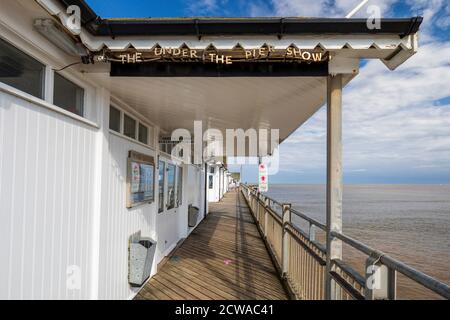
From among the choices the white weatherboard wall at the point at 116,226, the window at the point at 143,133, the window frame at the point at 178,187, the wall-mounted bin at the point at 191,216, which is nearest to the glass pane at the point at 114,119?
the white weatherboard wall at the point at 116,226

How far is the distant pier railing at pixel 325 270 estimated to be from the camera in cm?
174

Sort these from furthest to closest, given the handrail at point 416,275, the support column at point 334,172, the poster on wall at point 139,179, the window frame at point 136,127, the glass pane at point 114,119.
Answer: the poster on wall at point 139,179 < the window frame at point 136,127 < the glass pane at point 114,119 < the support column at point 334,172 < the handrail at point 416,275

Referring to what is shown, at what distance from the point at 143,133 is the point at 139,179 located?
908 mm

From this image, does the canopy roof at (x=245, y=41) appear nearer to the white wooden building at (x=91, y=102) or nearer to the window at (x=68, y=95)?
the white wooden building at (x=91, y=102)

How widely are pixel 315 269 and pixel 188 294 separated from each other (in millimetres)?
1949

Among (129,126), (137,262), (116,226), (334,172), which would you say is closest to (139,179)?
(129,126)

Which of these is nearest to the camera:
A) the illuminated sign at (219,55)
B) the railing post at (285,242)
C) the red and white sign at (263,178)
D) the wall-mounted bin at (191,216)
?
the illuminated sign at (219,55)

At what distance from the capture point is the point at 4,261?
180 cm

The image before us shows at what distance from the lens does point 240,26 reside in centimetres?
220

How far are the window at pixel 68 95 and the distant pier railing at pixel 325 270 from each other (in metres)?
2.52

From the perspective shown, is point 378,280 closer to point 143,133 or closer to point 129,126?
point 129,126

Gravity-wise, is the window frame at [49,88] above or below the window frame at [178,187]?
above
